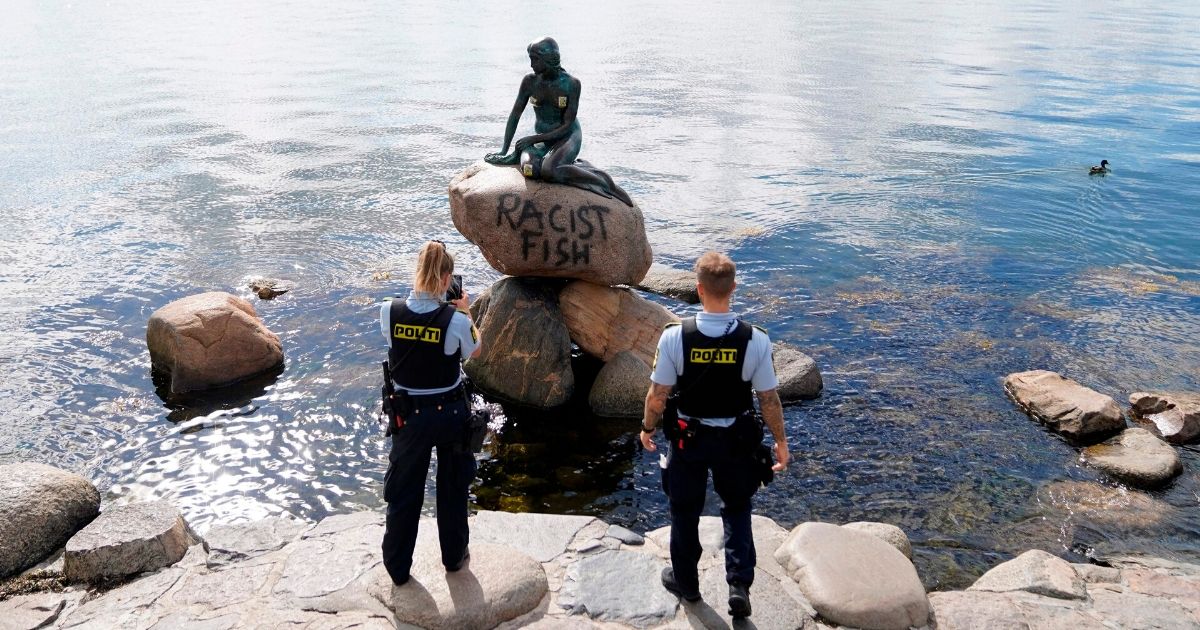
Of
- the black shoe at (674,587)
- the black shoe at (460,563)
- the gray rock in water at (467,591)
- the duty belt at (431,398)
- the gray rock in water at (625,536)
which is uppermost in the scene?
the duty belt at (431,398)

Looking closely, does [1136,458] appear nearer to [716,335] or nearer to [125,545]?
[716,335]

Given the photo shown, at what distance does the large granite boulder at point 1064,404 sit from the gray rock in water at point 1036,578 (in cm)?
345

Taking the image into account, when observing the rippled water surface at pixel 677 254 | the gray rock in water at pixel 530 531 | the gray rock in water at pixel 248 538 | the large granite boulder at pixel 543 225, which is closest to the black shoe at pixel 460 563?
the gray rock in water at pixel 530 531

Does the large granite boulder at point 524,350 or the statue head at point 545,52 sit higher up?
the statue head at point 545,52

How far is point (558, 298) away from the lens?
12.3 meters

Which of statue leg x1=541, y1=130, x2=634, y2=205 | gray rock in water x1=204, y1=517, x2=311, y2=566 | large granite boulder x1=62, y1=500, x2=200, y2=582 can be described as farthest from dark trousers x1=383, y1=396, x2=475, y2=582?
statue leg x1=541, y1=130, x2=634, y2=205

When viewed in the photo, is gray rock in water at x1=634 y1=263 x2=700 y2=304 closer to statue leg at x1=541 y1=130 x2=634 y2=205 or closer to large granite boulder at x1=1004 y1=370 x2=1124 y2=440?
statue leg at x1=541 y1=130 x2=634 y2=205

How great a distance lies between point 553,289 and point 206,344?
4.67 m

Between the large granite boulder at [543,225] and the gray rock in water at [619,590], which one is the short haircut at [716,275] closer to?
the gray rock in water at [619,590]

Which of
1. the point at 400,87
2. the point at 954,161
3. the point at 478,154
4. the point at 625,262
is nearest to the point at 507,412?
the point at 625,262

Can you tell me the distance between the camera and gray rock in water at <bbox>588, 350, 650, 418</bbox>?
450 inches

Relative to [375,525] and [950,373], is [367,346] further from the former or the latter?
[950,373]

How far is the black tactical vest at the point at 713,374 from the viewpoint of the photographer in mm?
5734

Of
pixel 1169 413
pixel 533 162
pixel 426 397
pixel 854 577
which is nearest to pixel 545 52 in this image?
pixel 533 162
